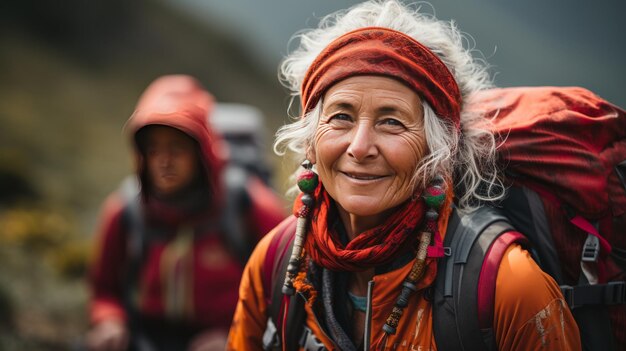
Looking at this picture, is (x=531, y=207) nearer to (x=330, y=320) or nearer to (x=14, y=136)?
(x=330, y=320)

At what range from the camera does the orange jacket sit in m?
1.74

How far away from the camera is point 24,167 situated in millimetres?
8508

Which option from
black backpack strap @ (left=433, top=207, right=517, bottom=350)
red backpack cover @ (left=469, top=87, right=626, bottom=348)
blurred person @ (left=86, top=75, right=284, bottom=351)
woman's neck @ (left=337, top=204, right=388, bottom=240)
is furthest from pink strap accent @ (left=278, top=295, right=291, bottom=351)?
blurred person @ (left=86, top=75, right=284, bottom=351)

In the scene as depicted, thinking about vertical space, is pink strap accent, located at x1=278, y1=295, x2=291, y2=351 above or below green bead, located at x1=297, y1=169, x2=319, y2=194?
below

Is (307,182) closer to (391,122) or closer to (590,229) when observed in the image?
(391,122)

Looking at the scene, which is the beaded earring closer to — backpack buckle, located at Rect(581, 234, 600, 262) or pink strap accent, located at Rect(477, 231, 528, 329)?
pink strap accent, located at Rect(477, 231, 528, 329)

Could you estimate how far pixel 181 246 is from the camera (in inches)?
155

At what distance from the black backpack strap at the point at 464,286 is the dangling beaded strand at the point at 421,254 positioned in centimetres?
6

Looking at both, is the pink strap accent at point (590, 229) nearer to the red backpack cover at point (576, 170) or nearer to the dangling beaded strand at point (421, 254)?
the red backpack cover at point (576, 170)

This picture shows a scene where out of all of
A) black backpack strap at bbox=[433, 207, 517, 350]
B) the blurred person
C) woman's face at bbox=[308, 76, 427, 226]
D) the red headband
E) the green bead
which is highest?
the red headband

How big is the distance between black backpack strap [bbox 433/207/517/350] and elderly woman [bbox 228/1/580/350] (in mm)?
25

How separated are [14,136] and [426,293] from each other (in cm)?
1089

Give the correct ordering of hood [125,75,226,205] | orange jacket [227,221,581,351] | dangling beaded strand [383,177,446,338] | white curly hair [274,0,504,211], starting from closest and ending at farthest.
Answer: orange jacket [227,221,581,351] → dangling beaded strand [383,177,446,338] → white curly hair [274,0,504,211] → hood [125,75,226,205]

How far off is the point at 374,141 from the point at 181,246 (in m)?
2.36
